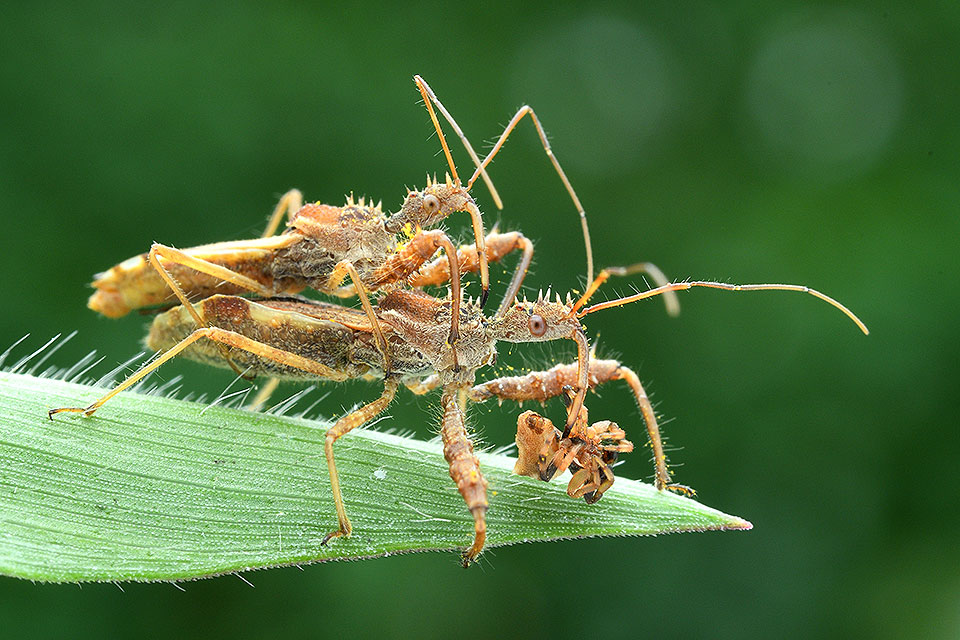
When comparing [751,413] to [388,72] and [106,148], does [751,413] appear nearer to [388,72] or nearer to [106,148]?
[388,72]

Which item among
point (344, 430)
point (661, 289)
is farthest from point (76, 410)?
point (661, 289)

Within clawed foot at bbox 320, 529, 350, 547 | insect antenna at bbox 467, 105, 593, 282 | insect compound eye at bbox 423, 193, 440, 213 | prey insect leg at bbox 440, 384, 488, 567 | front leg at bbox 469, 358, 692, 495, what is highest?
insect antenna at bbox 467, 105, 593, 282

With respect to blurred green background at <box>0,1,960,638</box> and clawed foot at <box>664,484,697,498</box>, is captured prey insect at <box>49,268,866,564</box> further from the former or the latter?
blurred green background at <box>0,1,960,638</box>

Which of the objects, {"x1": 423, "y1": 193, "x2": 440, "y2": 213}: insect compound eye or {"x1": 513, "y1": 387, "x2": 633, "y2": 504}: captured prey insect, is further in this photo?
{"x1": 423, "y1": 193, "x2": 440, "y2": 213}: insect compound eye

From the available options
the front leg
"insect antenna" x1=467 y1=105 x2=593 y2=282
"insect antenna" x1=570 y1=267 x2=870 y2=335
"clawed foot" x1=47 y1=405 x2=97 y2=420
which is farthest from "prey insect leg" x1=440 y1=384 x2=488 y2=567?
"clawed foot" x1=47 y1=405 x2=97 y2=420

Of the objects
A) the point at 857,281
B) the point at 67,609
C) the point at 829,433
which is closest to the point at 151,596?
the point at 67,609

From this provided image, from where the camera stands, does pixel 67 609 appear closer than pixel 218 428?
No

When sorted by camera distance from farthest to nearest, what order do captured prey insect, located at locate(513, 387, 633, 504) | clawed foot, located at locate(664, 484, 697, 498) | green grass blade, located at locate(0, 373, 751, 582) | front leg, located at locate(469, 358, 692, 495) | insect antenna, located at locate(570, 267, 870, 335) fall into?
1. front leg, located at locate(469, 358, 692, 495)
2. clawed foot, located at locate(664, 484, 697, 498)
3. insect antenna, located at locate(570, 267, 870, 335)
4. captured prey insect, located at locate(513, 387, 633, 504)
5. green grass blade, located at locate(0, 373, 751, 582)
